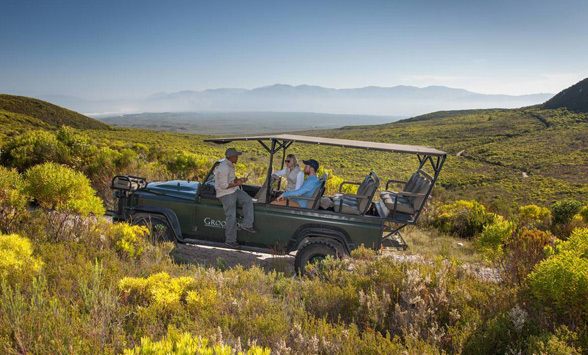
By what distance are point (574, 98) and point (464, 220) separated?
356ft

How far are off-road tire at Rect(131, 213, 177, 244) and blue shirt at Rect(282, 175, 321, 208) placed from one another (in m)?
2.17

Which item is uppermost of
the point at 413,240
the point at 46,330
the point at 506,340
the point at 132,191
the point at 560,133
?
the point at 560,133

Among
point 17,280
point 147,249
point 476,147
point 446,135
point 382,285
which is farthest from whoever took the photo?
point 446,135

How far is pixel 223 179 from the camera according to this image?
5812 millimetres

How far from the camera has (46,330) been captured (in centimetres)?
279

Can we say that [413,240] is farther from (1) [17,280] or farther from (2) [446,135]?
(2) [446,135]

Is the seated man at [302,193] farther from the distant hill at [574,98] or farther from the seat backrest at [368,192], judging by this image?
the distant hill at [574,98]

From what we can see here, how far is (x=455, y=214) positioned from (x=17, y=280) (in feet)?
33.0

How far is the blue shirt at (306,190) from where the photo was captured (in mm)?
5891

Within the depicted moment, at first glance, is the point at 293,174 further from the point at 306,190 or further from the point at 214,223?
the point at 214,223

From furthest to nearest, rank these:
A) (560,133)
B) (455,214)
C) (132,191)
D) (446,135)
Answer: (446,135) < (560,133) < (455,214) < (132,191)

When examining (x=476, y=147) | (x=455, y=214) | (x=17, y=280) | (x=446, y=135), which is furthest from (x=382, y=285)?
(x=446, y=135)

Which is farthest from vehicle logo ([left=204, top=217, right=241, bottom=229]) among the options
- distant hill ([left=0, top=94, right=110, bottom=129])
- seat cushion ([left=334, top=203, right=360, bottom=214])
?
distant hill ([left=0, top=94, right=110, bottom=129])

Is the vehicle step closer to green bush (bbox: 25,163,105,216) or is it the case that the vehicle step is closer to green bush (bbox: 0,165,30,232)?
green bush (bbox: 25,163,105,216)
